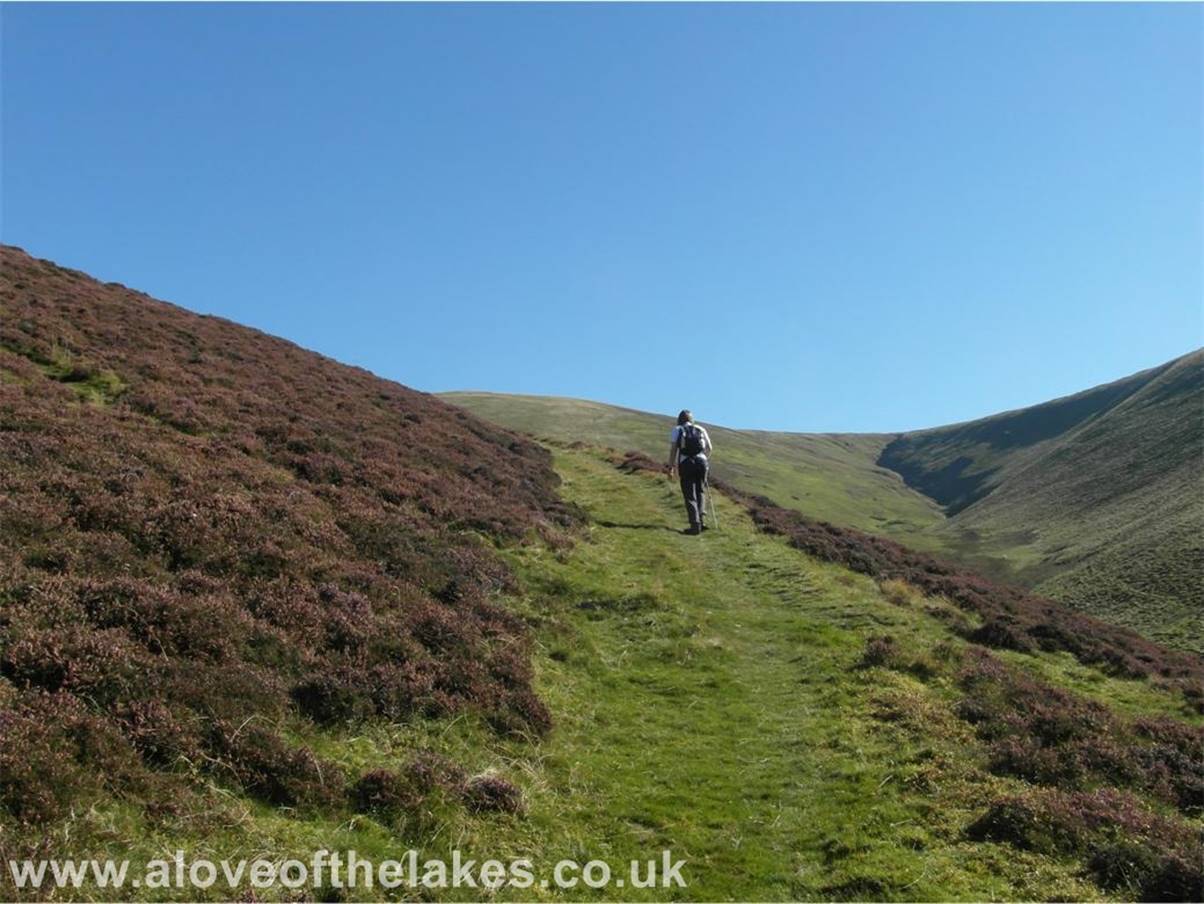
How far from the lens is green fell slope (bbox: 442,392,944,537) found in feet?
325

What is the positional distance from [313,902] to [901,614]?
16992mm

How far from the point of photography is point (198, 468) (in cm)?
1716

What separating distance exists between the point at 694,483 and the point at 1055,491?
287 feet

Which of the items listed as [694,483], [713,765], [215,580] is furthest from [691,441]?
[215,580]

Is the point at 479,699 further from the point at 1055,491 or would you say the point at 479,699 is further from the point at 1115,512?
the point at 1055,491

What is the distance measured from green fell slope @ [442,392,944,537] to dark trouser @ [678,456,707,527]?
47528mm

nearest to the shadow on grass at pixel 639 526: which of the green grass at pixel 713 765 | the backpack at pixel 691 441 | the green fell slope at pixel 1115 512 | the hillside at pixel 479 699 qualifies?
the backpack at pixel 691 441

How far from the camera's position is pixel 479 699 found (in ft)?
39.8

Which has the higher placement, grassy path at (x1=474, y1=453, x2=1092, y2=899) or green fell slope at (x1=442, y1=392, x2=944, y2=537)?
green fell slope at (x1=442, y1=392, x2=944, y2=537)

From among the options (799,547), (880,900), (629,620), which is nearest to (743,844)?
(880,900)

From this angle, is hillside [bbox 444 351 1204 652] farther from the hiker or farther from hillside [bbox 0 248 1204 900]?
hillside [bbox 0 248 1204 900]

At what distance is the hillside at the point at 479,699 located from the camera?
844cm

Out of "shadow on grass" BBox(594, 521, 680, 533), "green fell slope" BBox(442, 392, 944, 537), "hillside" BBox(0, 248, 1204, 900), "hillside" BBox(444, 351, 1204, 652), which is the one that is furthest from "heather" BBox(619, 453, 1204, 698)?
"green fell slope" BBox(442, 392, 944, 537)

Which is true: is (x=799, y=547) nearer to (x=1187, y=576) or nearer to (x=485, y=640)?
(x=485, y=640)
